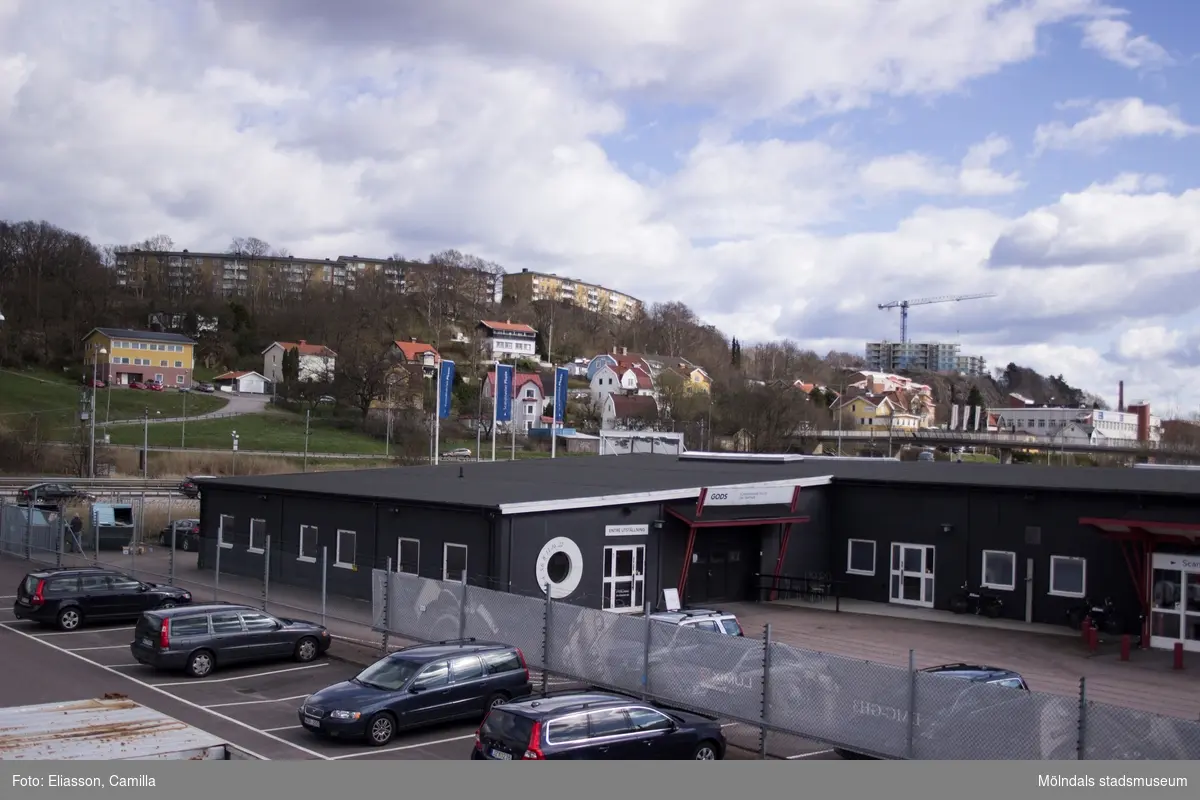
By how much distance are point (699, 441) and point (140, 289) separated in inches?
3992

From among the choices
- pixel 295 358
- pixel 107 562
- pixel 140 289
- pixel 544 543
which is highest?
pixel 140 289

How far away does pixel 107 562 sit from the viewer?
1452 inches

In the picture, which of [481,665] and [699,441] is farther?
[699,441]

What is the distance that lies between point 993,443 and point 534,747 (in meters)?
111

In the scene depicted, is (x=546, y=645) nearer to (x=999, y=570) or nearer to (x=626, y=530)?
(x=626, y=530)

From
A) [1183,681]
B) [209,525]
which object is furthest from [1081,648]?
[209,525]

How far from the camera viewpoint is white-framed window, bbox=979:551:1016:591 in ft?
94.2

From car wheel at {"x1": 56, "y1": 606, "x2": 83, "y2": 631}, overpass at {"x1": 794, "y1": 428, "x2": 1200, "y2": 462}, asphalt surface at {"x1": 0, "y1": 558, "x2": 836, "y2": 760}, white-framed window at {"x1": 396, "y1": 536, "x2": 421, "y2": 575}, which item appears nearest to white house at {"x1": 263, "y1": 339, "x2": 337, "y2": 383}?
overpass at {"x1": 794, "y1": 428, "x2": 1200, "y2": 462}

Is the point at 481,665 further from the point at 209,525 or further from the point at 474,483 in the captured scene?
the point at 209,525

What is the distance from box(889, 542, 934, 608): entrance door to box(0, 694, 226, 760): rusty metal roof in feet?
77.7

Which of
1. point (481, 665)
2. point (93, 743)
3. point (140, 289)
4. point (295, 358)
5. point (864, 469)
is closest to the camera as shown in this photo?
point (93, 743)

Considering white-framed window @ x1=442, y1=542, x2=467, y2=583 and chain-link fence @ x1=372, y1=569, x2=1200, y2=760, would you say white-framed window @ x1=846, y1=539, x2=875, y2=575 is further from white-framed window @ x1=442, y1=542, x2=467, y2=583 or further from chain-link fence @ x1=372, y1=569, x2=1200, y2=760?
chain-link fence @ x1=372, y1=569, x2=1200, y2=760

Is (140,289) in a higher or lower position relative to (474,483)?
higher

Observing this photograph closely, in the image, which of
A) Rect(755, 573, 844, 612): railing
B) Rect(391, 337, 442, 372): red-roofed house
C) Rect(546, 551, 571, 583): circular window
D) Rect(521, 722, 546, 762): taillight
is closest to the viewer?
Rect(521, 722, 546, 762): taillight
